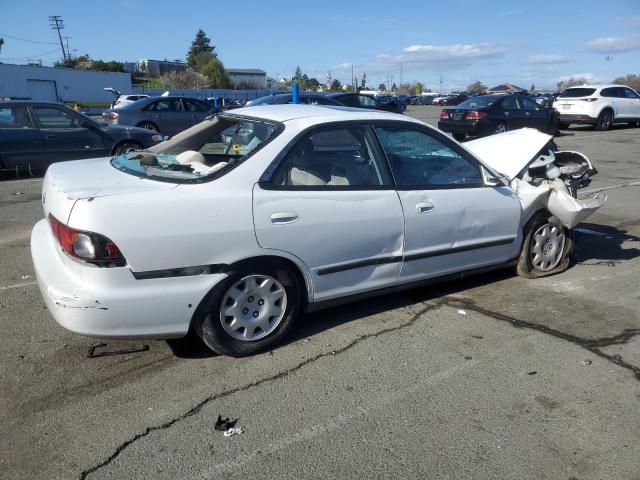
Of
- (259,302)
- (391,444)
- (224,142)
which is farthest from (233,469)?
(224,142)

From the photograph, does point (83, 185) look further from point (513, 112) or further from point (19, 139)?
point (513, 112)

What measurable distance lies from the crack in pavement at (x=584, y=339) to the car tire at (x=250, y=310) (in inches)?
60.1

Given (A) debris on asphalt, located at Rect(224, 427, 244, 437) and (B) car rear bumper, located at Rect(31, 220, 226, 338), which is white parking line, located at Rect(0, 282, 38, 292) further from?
(A) debris on asphalt, located at Rect(224, 427, 244, 437)

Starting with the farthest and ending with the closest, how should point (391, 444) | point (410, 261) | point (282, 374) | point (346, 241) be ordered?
point (410, 261), point (346, 241), point (282, 374), point (391, 444)

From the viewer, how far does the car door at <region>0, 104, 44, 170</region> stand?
9445 mm

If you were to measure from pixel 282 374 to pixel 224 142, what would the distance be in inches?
76.1

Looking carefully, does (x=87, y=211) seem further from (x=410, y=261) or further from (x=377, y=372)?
(x=410, y=261)

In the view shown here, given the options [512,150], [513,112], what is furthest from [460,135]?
[512,150]

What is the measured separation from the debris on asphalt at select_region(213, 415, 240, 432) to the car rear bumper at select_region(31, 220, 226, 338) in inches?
24.4

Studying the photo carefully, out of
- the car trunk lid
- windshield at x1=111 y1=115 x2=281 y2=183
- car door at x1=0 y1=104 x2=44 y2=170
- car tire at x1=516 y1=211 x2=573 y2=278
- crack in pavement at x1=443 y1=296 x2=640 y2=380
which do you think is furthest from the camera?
car door at x1=0 y1=104 x2=44 y2=170

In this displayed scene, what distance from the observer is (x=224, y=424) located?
2752 millimetres

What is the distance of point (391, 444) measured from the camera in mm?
2625

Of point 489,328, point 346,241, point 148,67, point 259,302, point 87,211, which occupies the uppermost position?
point 87,211

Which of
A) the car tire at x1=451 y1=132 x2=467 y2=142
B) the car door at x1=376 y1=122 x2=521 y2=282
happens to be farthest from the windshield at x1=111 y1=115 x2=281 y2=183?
the car tire at x1=451 y1=132 x2=467 y2=142
